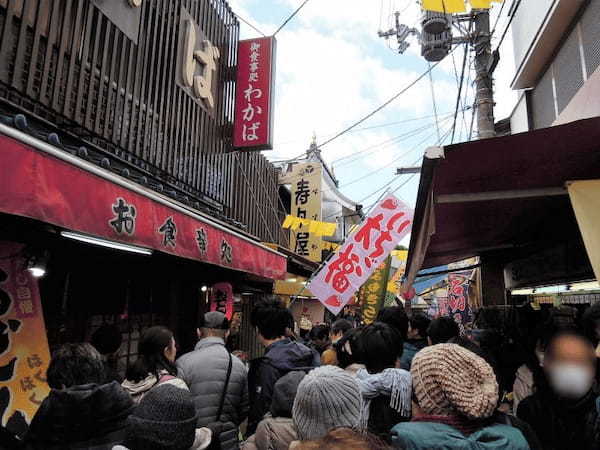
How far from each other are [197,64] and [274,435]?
8244mm

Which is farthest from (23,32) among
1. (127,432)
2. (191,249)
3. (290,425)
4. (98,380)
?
(290,425)

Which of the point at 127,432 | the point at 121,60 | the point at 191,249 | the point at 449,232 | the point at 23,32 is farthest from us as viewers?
the point at 121,60

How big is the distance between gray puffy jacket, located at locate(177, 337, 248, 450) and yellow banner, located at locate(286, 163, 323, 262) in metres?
11.8

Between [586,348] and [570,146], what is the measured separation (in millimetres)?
1377

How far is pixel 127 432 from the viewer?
6.91 feet

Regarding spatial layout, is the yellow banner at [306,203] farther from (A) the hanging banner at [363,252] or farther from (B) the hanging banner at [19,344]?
(B) the hanging banner at [19,344]

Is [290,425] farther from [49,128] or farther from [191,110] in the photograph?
[191,110]

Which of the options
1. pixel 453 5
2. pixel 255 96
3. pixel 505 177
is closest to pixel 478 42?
pixel 453 5

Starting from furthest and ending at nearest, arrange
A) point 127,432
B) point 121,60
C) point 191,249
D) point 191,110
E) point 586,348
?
point 191,110 → point 121,60 → point 191,249 → point 586,348 → point 127,432

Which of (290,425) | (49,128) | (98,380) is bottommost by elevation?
(290,425)

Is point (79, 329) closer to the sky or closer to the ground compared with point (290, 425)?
closer to the sky

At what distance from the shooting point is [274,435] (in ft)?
8.88

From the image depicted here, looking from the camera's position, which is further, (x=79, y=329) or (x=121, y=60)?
(x=121, y=60)

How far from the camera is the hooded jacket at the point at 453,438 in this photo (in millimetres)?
1820
